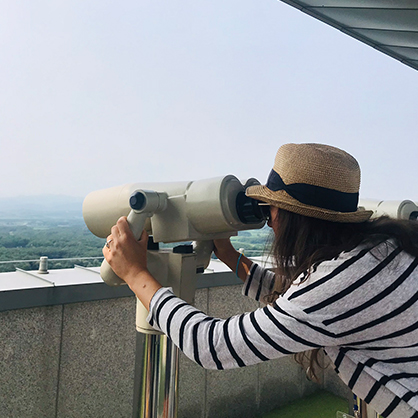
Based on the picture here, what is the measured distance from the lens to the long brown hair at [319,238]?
2.79 feet

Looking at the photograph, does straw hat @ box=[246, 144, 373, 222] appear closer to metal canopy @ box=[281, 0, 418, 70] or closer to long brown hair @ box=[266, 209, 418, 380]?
long brown hair @ box=[266, 209, 418, 380]

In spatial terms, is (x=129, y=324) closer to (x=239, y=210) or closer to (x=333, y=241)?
(x=239, y=210)

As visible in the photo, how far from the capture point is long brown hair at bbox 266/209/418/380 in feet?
2.79

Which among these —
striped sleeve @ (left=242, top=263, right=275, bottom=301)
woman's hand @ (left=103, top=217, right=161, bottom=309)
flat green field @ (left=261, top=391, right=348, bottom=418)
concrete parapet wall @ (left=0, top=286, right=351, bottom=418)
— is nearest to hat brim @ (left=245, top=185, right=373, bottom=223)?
woman's hand @ (left=103, top=217, right=161, bottom=309)

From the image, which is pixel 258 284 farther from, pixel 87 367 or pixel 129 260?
pixel 87 367

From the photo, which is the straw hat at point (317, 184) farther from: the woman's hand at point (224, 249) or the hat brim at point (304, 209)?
the woman's hand at point (224, 249)

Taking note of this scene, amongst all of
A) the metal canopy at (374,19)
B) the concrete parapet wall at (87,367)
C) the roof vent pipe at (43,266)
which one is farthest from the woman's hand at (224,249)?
the metal canopy at (374,19)

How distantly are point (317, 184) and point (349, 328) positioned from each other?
290 mm

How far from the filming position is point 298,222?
0.89m

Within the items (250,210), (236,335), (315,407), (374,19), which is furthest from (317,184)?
(374,19)

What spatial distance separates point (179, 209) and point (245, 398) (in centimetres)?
163

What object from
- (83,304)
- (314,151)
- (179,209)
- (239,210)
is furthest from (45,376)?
(314,151)

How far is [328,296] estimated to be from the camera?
76 cm

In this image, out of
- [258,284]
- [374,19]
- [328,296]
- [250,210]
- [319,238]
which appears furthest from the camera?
[374,19]
